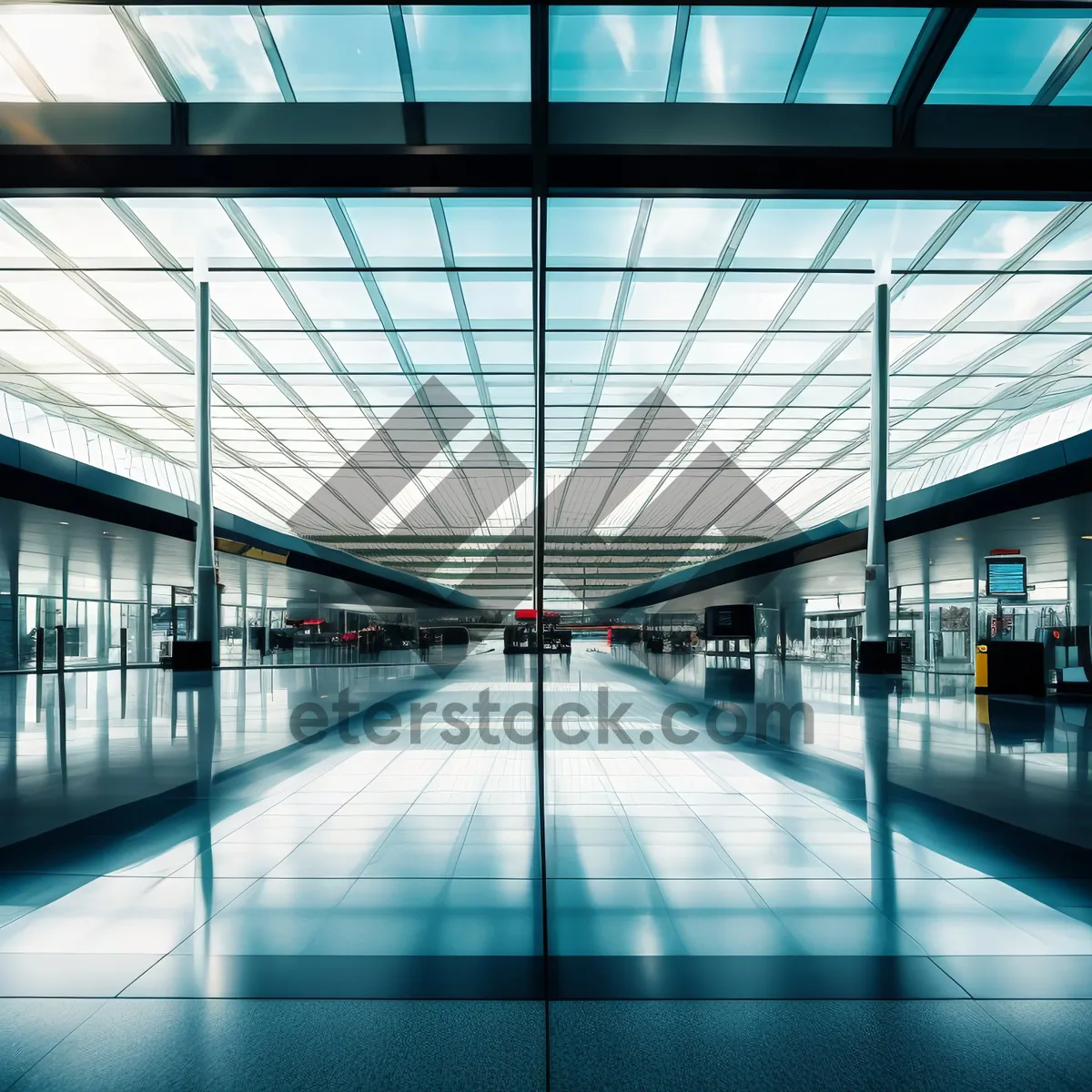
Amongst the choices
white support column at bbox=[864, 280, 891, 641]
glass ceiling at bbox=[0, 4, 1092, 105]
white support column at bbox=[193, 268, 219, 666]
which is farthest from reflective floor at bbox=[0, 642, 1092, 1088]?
white support column at bbox=[193, 268, 219, 666]

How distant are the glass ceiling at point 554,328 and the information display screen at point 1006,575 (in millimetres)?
6203

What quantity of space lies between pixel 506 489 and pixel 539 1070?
151 feet

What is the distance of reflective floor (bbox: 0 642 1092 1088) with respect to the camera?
8.89 ft

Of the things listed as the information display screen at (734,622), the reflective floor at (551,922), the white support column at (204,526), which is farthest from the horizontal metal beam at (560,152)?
the information display screen at (734,622)

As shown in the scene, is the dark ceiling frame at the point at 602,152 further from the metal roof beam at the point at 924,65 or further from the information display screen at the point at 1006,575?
the information display screen at the point at 1006,575

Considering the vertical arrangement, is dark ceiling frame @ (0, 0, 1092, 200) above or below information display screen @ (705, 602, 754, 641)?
above

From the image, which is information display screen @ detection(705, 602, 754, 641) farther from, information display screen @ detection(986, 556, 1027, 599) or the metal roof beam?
the metal roof beam

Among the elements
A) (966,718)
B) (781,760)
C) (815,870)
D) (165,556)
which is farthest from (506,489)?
(815,870)

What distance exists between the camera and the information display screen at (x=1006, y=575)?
22.3 m

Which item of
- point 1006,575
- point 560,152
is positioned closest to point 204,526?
point 560,152

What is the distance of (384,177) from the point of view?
6.61 m

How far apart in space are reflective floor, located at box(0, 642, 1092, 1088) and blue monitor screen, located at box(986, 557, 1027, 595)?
1582 centimetres

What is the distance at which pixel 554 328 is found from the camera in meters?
21.1

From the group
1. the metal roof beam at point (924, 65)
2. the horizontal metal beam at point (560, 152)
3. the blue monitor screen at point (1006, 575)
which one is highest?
the metal roof beam at point (924, 65)
